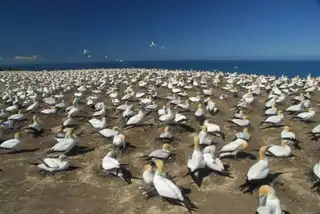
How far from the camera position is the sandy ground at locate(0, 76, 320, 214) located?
980cm

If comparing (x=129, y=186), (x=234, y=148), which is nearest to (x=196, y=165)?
(x=234, y=148)

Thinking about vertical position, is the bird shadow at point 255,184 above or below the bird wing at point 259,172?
below

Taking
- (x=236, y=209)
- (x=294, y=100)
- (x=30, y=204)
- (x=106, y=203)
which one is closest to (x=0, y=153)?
(x=30, y=204)

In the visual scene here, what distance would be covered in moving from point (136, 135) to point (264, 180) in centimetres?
720

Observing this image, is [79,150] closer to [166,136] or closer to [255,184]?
[166,136]

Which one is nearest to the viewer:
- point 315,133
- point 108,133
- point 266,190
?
point 266,190

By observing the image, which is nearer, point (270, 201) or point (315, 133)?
point (270, 201)

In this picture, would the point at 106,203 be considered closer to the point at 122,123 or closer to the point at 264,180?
the point at 264,180

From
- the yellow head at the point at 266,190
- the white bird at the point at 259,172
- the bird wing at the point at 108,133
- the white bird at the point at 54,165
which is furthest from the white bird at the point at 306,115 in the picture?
the white bird at the point at 54,165

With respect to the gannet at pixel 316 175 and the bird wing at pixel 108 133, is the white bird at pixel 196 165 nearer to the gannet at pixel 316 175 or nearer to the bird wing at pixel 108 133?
the gannet at pixel 316 175

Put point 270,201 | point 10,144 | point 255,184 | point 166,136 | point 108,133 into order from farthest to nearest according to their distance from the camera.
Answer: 1. point 108,133
2. point 166,136
3. point 10,144
4. point 255,184
5. point 270,201

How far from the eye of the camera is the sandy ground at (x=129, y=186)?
9805mm

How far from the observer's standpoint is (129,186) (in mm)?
11117

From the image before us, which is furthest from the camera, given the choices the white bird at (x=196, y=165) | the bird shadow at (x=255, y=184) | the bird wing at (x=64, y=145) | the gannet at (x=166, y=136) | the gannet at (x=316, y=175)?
the gannet at (x=166, y=136)
